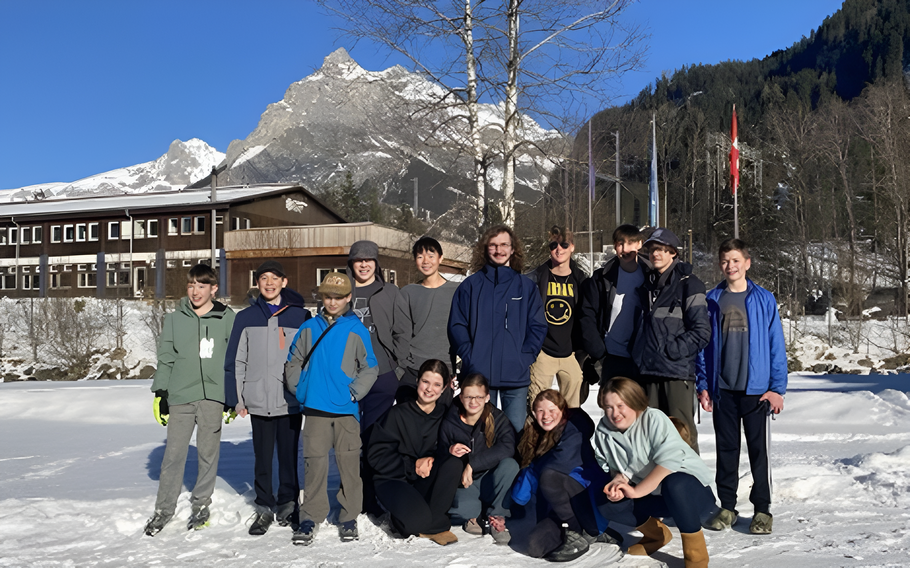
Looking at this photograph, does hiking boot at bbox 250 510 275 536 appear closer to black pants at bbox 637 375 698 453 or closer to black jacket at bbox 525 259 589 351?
black jacket at bbox 525 259 589 351

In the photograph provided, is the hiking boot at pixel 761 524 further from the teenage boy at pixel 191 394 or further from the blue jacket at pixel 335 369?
the teenage boy at pixel 191 394

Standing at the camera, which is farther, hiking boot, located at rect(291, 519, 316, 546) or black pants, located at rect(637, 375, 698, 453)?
black pants, located at rect(637, 375, 698, 453)

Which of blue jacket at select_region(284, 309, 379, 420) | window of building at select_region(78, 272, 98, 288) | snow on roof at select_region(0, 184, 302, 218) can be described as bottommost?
blue jacket at select_region(284, 309, 379, 420)

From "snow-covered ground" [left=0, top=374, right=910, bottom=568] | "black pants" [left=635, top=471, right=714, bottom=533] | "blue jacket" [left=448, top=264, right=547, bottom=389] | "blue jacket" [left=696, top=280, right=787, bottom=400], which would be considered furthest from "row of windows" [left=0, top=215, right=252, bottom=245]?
"black pants" [left=635, top=471, right=714, bottom=533]

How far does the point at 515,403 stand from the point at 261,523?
1928 mm

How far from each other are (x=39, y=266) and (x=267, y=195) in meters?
13.1

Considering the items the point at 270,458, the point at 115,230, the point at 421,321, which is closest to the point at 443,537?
the point at 270,458

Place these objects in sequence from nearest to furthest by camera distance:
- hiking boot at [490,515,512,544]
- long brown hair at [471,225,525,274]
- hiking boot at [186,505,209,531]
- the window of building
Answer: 1. hiking boot at [490,515,512,544]
2. hiking boot at [186,505,209,531]
3. long brown hair at [471,225,525,274]
4. the window of building

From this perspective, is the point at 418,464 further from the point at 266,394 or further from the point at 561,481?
the point at 266,394

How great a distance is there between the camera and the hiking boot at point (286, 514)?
5020mm

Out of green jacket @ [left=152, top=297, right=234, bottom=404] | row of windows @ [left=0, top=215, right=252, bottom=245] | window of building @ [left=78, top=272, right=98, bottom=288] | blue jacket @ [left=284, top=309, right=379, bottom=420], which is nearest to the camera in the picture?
blue jacket @ [left=284, top=309, right=379, bottom=420]

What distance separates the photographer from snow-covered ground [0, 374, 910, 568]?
4219 mm

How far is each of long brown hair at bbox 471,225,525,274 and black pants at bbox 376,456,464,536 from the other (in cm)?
146

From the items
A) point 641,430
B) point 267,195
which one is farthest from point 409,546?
point 267,195
